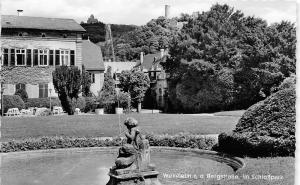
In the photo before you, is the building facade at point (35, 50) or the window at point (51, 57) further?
the window at point (51, 57)

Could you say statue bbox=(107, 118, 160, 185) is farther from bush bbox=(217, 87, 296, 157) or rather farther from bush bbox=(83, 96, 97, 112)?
bush bbox=(83, 96, 97, 112)

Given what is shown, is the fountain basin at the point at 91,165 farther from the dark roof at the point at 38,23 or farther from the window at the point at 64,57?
the window at the point at 64,57

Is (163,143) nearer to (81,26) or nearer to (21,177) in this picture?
(21,177)

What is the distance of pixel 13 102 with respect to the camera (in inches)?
1340

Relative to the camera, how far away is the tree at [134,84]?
45.1 m

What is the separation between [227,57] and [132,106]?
10898 mm

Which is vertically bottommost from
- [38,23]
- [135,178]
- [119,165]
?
[135,178]

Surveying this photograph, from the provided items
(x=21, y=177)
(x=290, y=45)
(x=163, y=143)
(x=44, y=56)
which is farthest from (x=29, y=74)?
(x=21, y=177)

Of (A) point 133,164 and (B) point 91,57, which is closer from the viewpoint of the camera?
(A) point 133,164

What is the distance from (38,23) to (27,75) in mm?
4632

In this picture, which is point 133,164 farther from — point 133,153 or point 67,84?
point 67,84

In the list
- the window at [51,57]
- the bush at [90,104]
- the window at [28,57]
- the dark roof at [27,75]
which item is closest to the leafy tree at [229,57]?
the bush at [90,104]

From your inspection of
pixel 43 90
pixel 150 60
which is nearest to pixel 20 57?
pixel 43 90

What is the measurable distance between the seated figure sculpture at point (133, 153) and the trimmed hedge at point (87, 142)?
6.75 m
